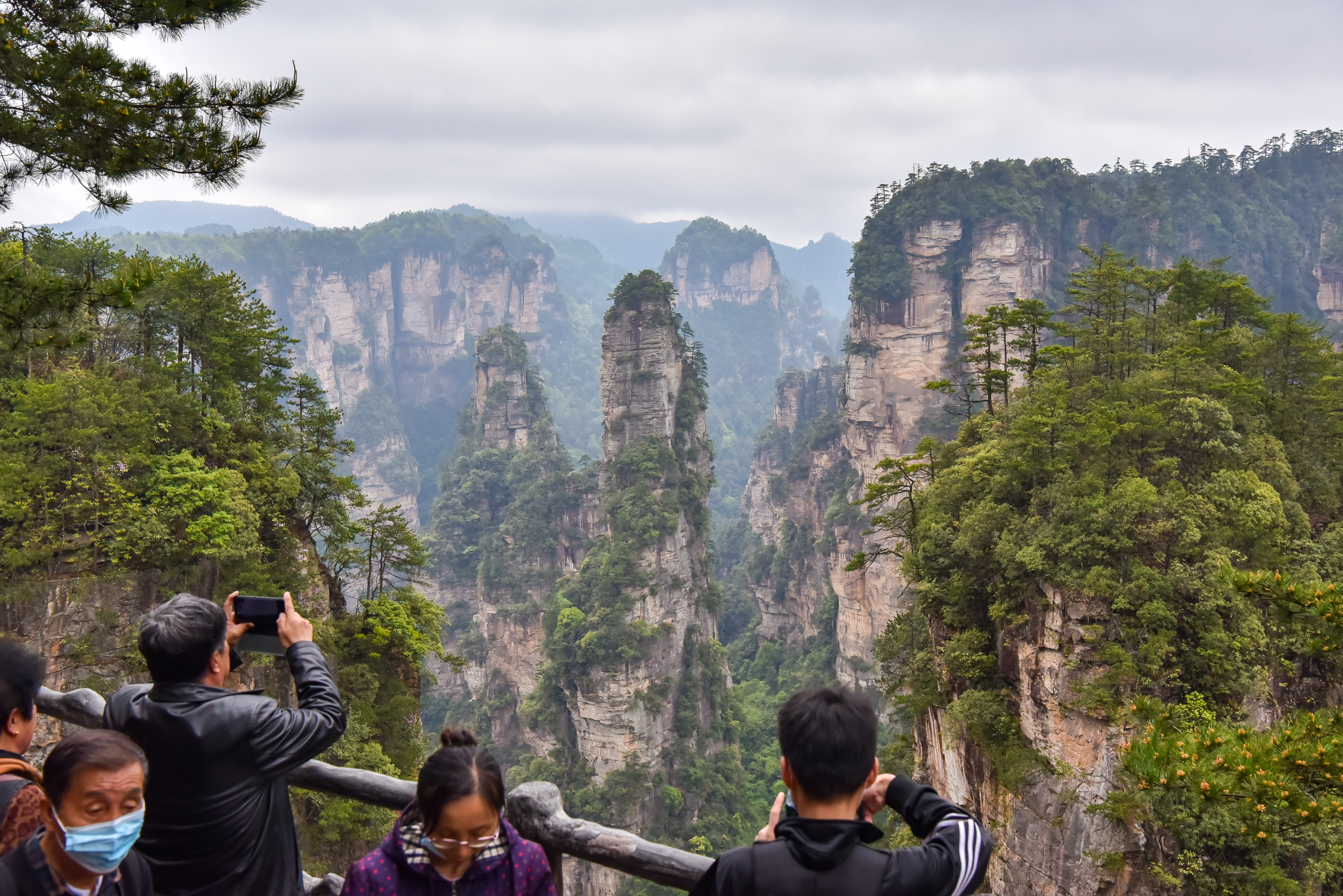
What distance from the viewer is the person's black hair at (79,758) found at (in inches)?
81.9

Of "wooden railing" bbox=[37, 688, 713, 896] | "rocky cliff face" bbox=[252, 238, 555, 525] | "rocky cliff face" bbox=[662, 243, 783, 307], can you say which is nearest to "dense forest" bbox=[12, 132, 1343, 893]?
"wooden railing" bbox=[37, 688, 713, 896]

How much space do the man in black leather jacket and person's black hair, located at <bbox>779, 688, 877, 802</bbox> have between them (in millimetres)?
1526

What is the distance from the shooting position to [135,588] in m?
12.8

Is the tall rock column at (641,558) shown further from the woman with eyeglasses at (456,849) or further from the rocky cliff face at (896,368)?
the woman with eyeglasses at (456,849)

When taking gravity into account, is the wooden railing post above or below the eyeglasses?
below

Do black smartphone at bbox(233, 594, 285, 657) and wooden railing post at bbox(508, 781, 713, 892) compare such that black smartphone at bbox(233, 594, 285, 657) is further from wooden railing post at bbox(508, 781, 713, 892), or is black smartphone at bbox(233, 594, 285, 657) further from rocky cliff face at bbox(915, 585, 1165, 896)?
rocky cliff face at bbox(915, 585, 1165, 896)

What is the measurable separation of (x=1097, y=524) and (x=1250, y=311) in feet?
38.9

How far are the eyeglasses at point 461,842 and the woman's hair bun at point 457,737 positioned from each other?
31 cm

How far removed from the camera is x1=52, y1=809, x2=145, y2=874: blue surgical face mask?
82.0 inches

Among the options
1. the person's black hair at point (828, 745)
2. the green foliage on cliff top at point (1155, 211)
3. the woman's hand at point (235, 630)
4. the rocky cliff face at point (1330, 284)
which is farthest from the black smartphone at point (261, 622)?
the rocky cliff face at point (1330, 284)

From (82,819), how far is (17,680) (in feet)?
2.93

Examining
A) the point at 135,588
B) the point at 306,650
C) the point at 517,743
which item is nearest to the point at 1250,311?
the point at 306,650

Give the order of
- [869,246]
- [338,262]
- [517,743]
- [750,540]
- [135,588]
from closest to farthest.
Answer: [135,588]
[517,743]
[869,246]
[750,540]
[338,262]

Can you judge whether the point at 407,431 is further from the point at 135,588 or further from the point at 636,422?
the point at 135,588
